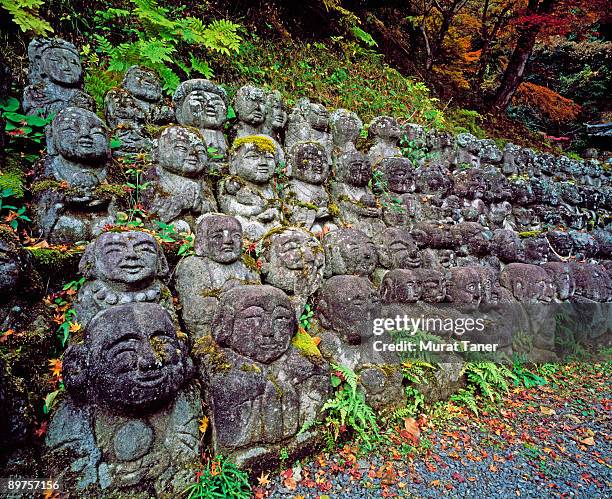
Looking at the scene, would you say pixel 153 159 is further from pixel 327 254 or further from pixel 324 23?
pixel 324 23

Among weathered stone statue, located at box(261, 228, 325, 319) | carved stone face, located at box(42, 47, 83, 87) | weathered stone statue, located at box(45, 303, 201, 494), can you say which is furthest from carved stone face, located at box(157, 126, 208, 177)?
weathered stone statue, located at box(45, 303, 201, 494)

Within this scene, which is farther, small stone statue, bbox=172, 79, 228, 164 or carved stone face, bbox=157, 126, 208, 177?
small stone statue, bbox=172, 79, 228, 164

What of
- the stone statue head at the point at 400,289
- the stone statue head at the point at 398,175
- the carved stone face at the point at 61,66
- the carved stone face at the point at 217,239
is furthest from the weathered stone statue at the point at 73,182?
the stone statue head at the point at 398,175

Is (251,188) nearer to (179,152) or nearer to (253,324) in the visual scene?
(179,152)

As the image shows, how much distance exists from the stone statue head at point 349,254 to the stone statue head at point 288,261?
0.52 m

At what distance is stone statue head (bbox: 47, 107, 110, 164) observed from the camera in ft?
15.2

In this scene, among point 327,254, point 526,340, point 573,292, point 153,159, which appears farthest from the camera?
point 573,292

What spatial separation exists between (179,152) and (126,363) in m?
3.50

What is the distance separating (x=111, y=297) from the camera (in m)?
3.36

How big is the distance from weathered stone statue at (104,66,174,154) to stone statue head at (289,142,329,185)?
2.22m

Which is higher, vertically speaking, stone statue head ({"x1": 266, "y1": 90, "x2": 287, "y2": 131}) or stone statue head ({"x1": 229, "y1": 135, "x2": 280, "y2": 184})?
stone statue head ({"x1": 266, "y1": 90, "x2": 287, "y2": 131})

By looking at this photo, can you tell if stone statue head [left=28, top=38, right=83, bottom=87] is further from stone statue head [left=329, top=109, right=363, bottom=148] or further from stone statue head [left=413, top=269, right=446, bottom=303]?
stone statue head [left=413, top=269, right=446, bottom=303]

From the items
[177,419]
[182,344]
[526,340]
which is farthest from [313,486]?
[526,340]

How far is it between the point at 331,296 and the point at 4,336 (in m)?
3.19
